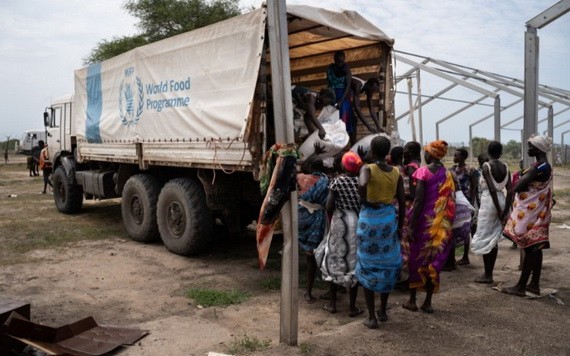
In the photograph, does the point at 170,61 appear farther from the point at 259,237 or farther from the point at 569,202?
the point at 569,202

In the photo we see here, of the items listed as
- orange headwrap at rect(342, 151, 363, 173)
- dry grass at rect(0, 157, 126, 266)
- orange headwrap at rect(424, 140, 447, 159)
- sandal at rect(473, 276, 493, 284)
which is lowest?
sandal at rect(473, 276, 493, 284)

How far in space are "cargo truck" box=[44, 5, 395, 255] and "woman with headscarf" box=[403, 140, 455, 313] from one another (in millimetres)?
1727

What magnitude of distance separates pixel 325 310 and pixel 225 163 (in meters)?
2.07

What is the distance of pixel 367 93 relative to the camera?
657 cm

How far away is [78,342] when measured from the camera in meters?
3.68

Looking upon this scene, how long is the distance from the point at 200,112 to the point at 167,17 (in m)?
19.2

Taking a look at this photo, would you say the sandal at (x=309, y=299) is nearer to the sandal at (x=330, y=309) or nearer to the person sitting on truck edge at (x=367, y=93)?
the sandal at (x=330, y=309)

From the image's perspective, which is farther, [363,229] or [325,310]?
[325,310]

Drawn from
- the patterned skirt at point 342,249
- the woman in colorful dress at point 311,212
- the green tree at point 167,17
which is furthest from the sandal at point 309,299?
Answer: the green tree at point 167,17

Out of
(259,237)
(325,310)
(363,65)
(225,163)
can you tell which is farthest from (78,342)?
(363,65)

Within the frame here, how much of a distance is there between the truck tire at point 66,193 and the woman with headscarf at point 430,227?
26.5 ft

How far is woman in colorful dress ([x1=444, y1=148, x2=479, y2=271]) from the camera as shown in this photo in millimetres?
5555

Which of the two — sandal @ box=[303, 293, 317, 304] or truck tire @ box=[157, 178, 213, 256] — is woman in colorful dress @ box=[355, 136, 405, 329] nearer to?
sandal @ box=[303, 293, 317, 304]

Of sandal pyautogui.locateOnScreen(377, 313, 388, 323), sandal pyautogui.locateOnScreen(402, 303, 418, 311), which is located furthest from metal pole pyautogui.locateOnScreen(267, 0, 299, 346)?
sandal pyautogui.locateOnScreen(402, 303, 418, 311)
